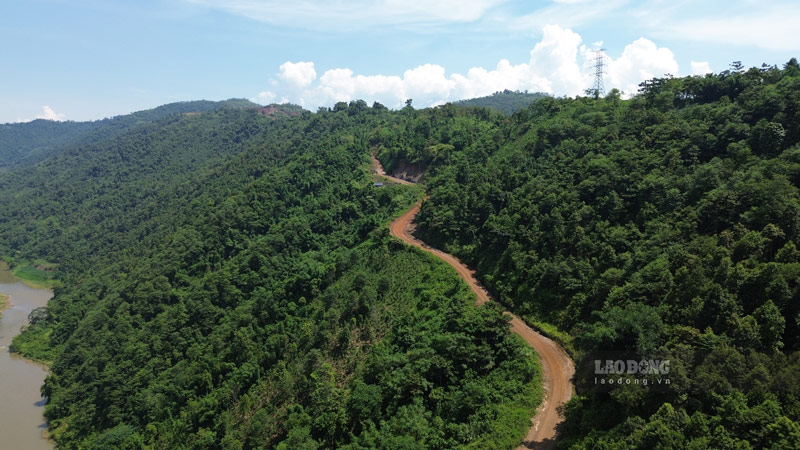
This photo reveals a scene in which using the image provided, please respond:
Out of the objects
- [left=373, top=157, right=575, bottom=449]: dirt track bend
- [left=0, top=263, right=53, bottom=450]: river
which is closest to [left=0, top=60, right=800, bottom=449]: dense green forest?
[left=373, top=157, right=575, bottom=449]: dirt track bend

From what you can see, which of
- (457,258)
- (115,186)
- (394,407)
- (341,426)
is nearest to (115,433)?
(341,426)

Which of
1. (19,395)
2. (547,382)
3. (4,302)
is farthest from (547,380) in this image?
(4,302)

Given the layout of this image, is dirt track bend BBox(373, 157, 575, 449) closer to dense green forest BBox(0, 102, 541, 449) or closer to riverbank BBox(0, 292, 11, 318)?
dense green forest BBox(0, 102, 541, 449)

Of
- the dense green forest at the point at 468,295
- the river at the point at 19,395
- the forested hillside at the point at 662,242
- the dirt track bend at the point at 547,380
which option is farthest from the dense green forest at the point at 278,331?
the forested hillside at the point at 662,242

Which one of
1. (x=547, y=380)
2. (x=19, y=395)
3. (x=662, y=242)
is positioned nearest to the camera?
(x=547, y=380)

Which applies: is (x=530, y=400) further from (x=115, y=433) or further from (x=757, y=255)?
(x=115, y=433)

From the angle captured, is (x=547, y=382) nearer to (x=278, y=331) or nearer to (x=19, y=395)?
(x=278, y=331)
